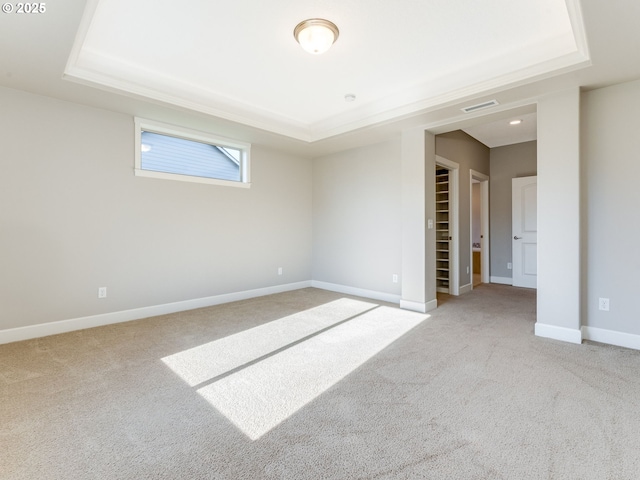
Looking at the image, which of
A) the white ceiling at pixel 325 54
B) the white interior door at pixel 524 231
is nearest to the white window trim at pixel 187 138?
the white ceiling at pixel 325 54

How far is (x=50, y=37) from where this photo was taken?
2242 millimetres

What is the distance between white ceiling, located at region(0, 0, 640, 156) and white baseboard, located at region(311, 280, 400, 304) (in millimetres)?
2435

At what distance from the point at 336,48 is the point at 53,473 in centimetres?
335

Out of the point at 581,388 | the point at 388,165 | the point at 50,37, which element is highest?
the point at 50,37

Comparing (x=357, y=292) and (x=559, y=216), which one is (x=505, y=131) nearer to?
(x=559, y=216)

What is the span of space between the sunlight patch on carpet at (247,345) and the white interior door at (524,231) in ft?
11.5

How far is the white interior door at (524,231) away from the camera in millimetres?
5734

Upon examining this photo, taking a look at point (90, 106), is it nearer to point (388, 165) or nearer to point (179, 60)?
point (179, 60)

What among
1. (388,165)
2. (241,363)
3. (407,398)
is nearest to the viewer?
(407,398)

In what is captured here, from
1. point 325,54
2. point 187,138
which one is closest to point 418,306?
point 325,54

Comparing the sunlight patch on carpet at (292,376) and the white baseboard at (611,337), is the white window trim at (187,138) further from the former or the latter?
the white baseboard at (611,337)

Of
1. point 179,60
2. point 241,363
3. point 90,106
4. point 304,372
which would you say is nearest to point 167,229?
point 90,106

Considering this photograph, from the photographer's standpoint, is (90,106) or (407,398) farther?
(90,106)

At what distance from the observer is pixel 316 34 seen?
96.9 inches
